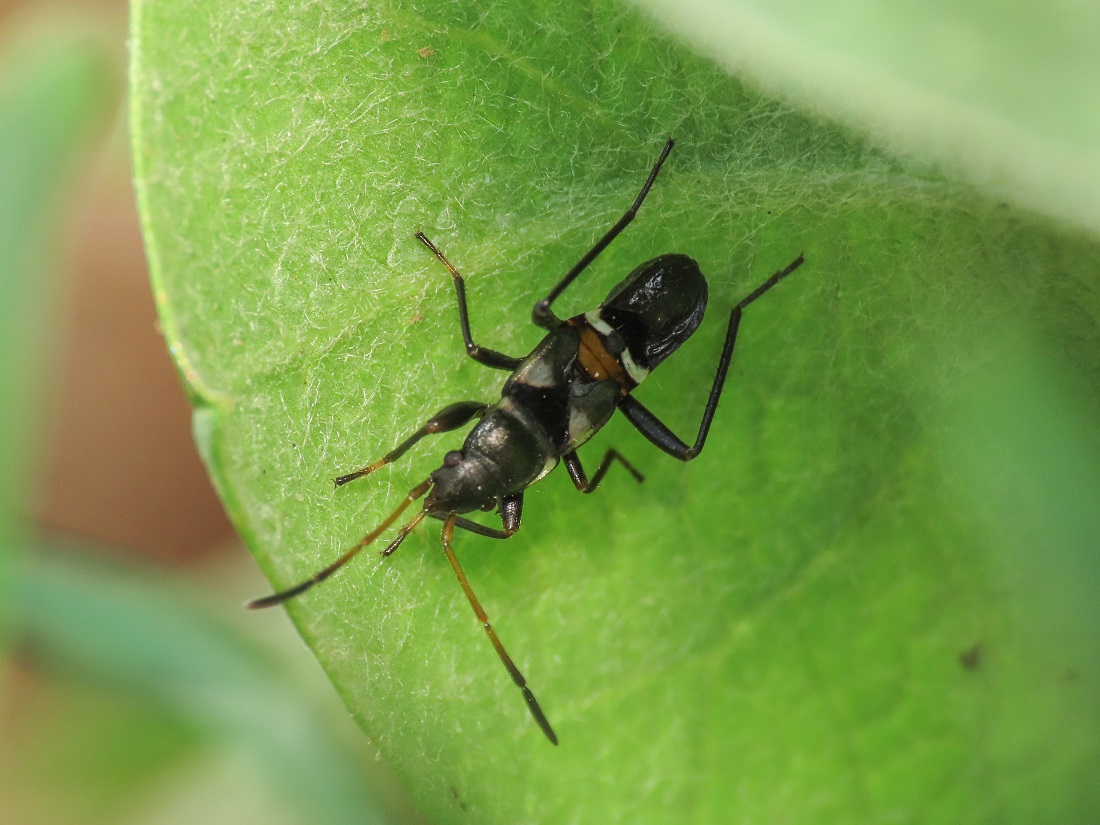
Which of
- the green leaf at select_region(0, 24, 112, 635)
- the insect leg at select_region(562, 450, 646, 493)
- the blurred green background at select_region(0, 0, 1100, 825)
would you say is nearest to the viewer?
the blurred green background at select_region(0, 0, 1100, 825)

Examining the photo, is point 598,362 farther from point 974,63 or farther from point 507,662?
point 974,63

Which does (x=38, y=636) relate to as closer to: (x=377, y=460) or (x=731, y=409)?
(x=377, y=460)

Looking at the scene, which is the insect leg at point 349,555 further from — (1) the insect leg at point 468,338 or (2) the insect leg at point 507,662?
(1) the insect leg at point 468,338

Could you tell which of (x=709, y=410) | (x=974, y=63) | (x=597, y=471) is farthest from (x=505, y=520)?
(x=974, y=63)

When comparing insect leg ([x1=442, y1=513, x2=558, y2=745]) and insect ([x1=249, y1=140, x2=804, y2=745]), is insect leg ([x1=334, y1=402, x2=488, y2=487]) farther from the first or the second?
insect leg ([x1=442, y1=513, x2=558, y2=745])

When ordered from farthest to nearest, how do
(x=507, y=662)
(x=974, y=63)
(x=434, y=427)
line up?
(x=434, y=427)
(x=507, y=662)
(x=974, y=63)

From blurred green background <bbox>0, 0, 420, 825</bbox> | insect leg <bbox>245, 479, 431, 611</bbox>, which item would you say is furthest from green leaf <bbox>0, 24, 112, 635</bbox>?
insect leg <bbox>245, 479, 431, 611</bbox>

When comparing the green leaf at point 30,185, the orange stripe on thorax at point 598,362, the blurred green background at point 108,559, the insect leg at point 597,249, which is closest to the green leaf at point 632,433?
the insect leg at point 597,249
